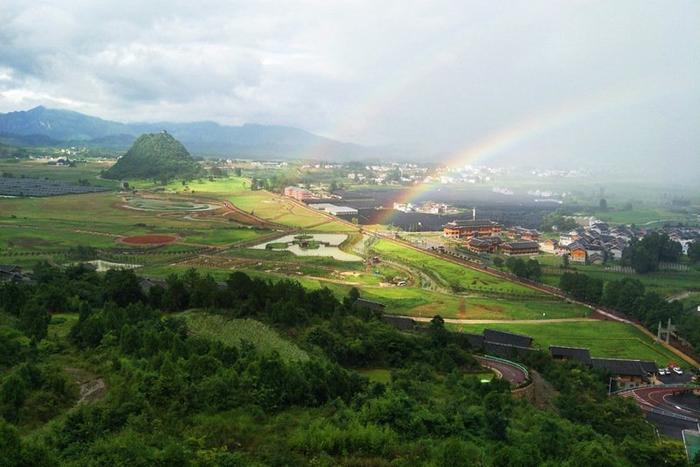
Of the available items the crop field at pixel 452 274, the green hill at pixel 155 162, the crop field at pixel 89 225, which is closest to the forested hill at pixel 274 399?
the crop field at pixel 452 274

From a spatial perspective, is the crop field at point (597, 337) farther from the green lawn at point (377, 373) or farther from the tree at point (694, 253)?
the tree at point (694, 253)

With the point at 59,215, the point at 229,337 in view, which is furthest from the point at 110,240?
the point at 229,337

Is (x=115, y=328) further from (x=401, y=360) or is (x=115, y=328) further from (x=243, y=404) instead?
(x=401, y=360)

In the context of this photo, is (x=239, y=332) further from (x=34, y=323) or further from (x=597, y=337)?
(x=597, y=337)

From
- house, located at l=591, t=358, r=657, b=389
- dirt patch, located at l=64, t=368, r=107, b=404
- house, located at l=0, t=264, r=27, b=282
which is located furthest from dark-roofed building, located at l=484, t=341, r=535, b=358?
house, located at l=0, t=264, r=27, b=282

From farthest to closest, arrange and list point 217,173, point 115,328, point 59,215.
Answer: point 217,173 → point 59,215 → point 115,328

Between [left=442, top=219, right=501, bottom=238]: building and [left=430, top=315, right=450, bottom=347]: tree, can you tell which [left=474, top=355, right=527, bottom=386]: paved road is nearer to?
[left=430, top=315, right=450, bottom=347]: tree
